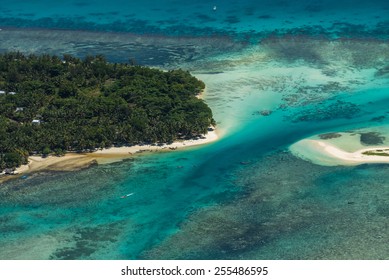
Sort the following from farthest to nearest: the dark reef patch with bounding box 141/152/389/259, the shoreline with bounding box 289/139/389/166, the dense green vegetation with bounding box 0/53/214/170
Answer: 1. the dense green vegetation with bounding box 0/53/214/170
2. the shoreline with bounding box 289/139/389/166
3. the dark reef patch with bounding box 141/152/389/259

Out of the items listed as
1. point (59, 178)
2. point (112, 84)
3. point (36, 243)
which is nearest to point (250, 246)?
point (36, 243)

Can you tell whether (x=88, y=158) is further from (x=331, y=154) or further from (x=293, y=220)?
(x=331, y=154)

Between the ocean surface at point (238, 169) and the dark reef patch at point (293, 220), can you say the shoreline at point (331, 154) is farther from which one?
the dark reef patch at point (293, 220)

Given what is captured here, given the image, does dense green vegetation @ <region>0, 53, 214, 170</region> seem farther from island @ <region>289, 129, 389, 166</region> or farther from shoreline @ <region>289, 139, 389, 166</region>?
island @ <region>289, 129, 389, 166</region>

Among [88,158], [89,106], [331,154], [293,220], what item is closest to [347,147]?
[331,154]

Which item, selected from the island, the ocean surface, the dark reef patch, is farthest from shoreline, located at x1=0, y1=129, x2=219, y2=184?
the island

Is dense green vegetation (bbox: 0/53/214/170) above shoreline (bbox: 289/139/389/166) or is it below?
above
